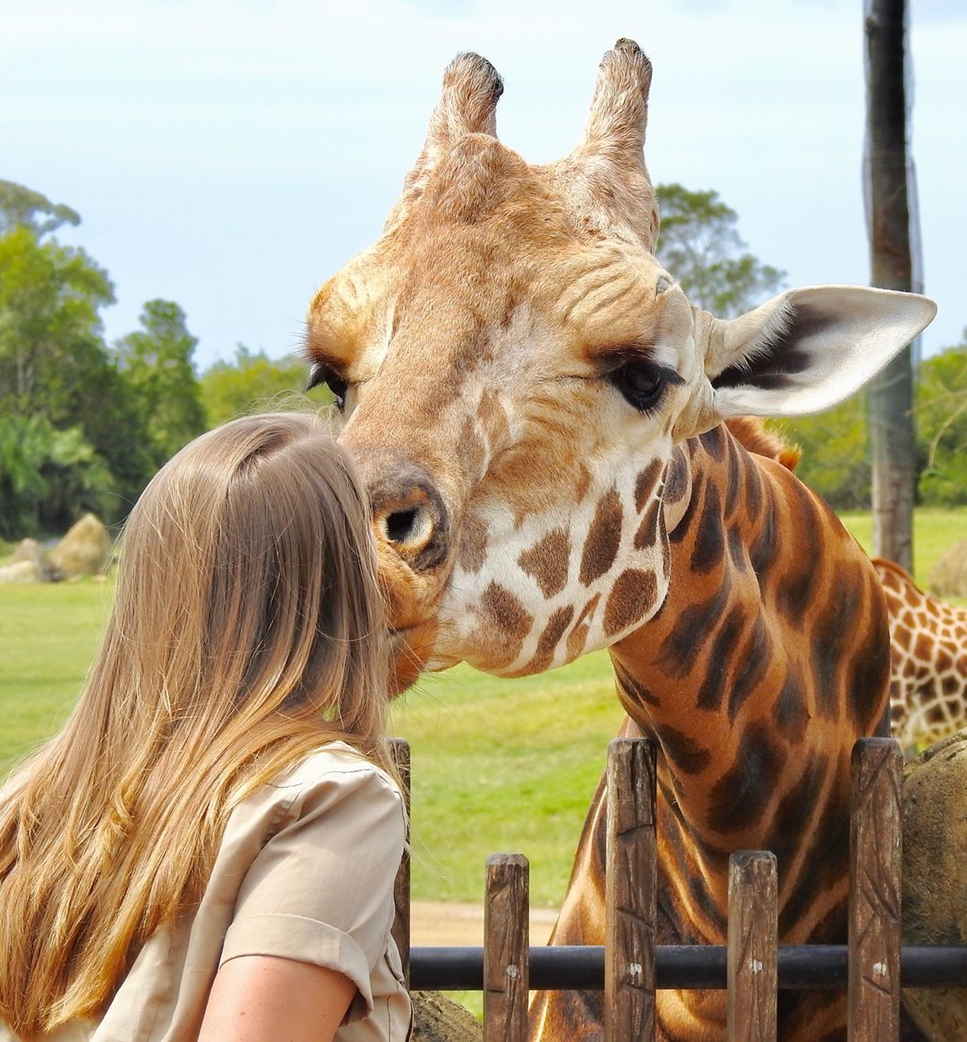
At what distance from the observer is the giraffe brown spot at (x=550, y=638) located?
8.27 ft

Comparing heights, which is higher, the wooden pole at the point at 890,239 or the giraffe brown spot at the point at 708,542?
the wooden pole at the point at 890,239

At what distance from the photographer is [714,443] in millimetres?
2967

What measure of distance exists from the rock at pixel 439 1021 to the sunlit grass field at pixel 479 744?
4.25m

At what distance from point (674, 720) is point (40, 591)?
22.5m

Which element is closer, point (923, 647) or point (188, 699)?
point (188, 699)

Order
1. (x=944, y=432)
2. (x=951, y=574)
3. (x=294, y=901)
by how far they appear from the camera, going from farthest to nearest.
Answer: (x=951, y=574)
(x=944, y=432)
(x=294, y=901)

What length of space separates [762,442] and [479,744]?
11111 millimetres

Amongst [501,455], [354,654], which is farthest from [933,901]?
[354,654]

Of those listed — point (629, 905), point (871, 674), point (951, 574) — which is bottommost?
point (951, 574)

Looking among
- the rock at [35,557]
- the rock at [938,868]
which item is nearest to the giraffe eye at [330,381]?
the rock at [938,868]

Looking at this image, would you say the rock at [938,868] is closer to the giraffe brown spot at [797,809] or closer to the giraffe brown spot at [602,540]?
the giraffe brown spot at [797,809]

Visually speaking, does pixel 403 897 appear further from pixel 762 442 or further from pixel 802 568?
pixel 762 442

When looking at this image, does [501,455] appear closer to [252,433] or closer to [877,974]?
[252,433]

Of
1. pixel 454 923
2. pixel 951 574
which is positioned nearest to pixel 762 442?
pixel 454 923
